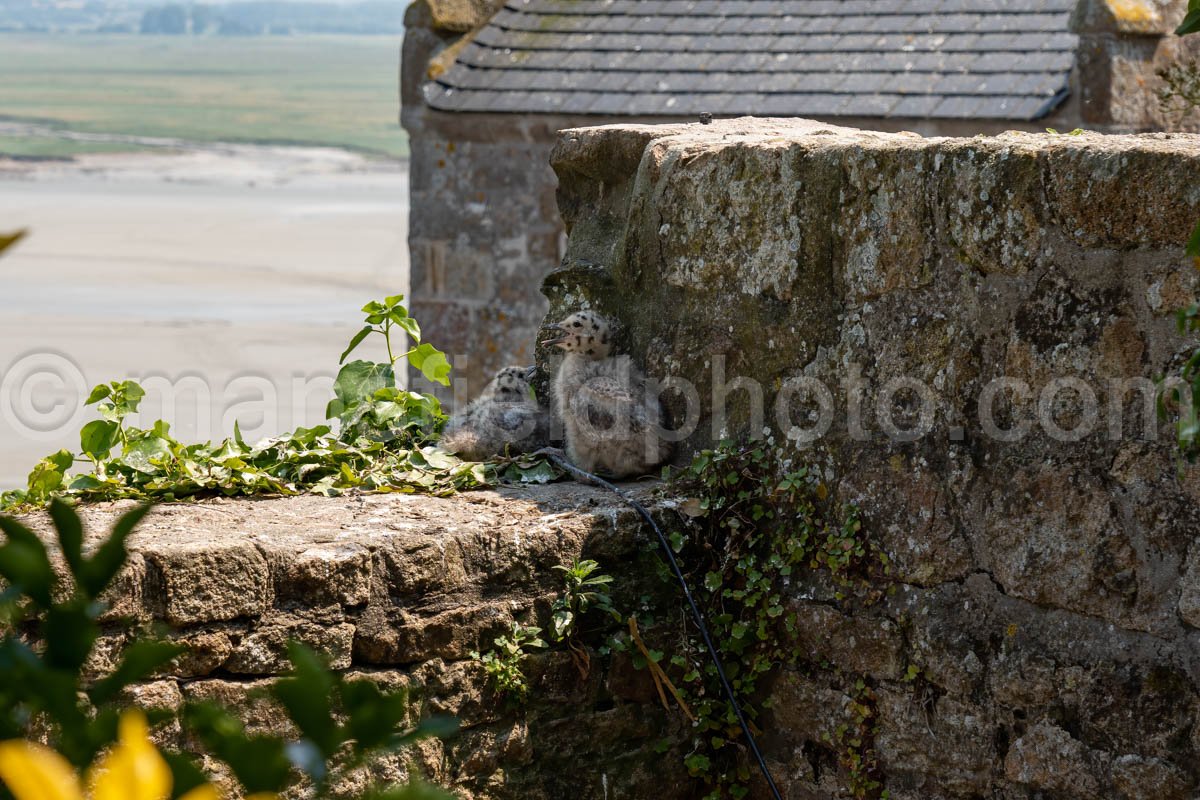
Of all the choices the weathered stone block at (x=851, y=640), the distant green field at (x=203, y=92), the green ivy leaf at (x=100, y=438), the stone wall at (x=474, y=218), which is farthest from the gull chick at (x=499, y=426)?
the distant green field at (x=203, y=92)

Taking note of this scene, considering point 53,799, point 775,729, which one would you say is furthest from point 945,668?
point 53,799

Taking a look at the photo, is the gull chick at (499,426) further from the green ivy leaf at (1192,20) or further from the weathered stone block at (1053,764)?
the green ivy leaf at (1192,20)

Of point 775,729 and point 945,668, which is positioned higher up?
point 945,668

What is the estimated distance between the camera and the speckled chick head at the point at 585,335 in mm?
3514

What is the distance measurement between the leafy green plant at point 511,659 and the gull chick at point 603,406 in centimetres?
58

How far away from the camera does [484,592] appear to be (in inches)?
116

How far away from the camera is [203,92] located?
6906cm

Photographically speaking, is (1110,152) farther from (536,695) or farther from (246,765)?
(246,765)

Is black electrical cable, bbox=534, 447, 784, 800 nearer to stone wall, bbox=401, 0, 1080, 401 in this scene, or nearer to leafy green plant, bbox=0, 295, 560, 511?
leafy green plant, bbox=0, 295, 560, 511

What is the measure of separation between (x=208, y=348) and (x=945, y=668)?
50.8ft

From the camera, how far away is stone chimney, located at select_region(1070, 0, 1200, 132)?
853cm

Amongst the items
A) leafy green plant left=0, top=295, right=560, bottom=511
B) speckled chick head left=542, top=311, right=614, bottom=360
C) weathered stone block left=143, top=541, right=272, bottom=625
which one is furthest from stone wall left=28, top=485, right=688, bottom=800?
speckled chick head left=542, top=311, right=614, bottom=360

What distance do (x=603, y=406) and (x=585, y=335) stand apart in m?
0.21

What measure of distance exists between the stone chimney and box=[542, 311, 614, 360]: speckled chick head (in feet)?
19.7
